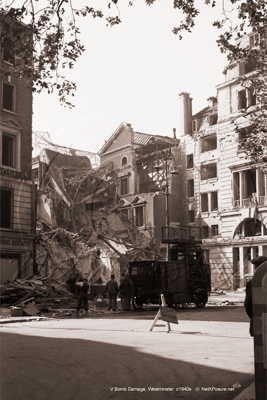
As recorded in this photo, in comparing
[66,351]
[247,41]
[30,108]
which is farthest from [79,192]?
[66,351]

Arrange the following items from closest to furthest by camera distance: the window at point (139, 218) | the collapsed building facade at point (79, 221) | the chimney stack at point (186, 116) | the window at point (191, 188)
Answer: the chimney stack at point (186, 116)
the window at point (191, 188)
the window at point (139, 218)
the collapsed building facade at point (79, 221)

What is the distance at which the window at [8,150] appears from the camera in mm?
32688

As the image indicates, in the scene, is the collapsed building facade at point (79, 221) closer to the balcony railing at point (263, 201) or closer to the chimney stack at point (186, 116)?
the chimney stack at point (186, 116)

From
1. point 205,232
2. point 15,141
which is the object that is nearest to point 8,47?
point 205,232

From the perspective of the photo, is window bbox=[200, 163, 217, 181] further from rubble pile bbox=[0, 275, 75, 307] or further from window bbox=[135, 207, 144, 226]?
rubble pile bbox=[0, 275, 75, 307]

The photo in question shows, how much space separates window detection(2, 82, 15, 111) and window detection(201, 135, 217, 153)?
15.4m

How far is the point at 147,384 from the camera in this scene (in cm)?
669

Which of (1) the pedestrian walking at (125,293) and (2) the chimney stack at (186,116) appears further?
(1) the pedestrian walking at (125,293)

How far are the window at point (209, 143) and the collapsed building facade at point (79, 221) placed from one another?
1086 centimetres

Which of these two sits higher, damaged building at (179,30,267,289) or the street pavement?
damaged building at (179,30,267,289)

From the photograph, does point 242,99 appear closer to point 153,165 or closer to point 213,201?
point 153,165

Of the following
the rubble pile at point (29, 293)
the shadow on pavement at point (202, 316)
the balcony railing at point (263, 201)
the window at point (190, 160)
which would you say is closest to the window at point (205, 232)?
the balcony railing at point (263, 201)

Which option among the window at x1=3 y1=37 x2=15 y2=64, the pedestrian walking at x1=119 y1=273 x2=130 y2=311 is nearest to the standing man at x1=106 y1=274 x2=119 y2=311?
the pedestrian walking at x1=119 y1=273 x2=130 y2=311

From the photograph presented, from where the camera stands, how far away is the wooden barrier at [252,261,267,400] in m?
4.23
